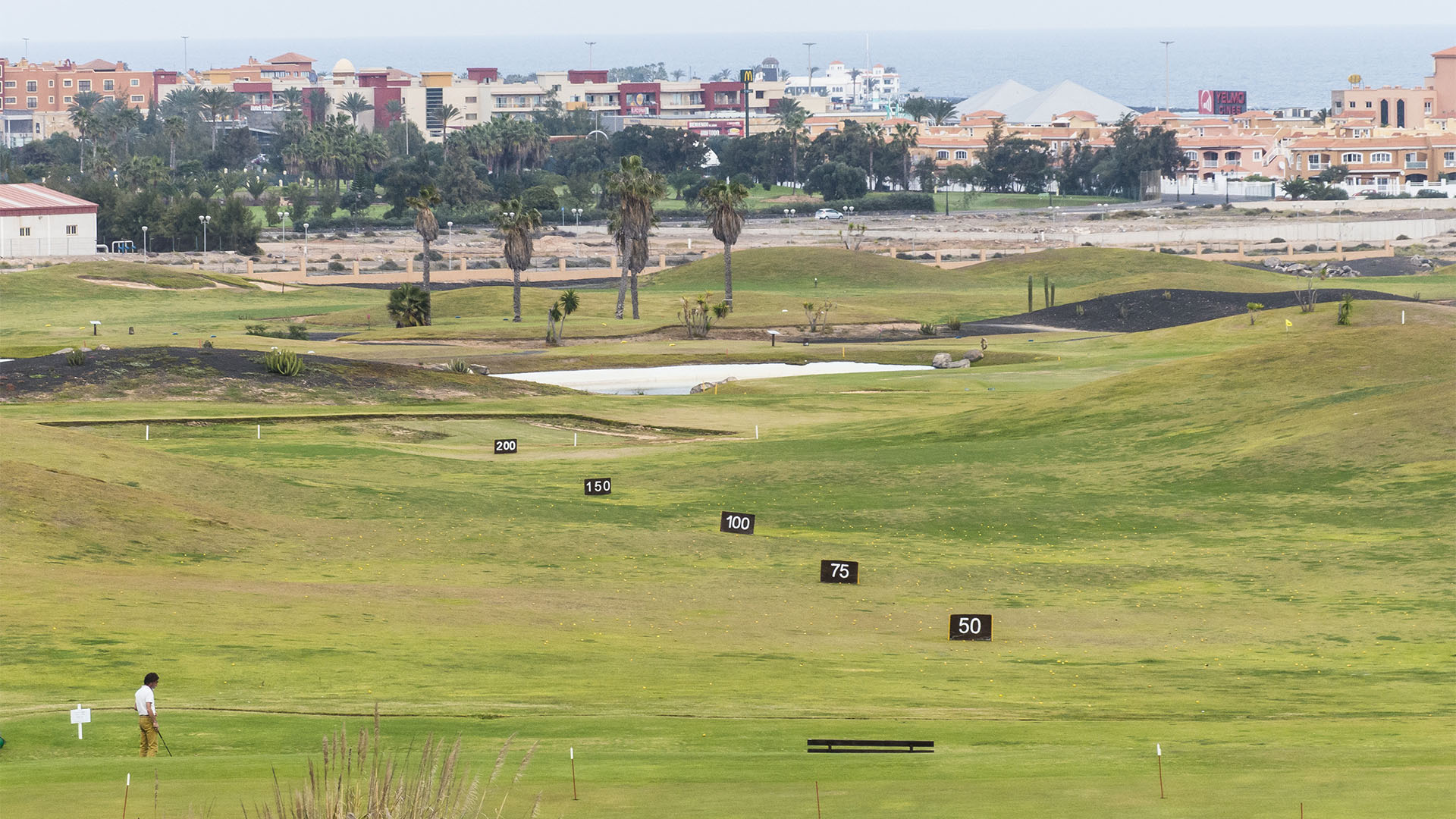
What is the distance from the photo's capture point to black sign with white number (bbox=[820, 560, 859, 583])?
119 ft

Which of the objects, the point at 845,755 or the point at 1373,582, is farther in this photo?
the point at 1373,582

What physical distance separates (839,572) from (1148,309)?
278 ft

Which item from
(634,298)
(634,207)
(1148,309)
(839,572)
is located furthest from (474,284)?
(839,572)

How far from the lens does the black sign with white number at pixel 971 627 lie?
102 feet

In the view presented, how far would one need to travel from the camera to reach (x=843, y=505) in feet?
152

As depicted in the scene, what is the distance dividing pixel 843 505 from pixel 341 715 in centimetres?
2479

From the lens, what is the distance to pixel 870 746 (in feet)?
68.1

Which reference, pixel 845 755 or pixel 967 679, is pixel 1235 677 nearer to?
pixel 967 679

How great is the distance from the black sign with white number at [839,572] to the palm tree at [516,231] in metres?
82.0

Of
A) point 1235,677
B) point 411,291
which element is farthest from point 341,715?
point 411,291

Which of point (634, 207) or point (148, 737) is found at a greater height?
point (634, 207)

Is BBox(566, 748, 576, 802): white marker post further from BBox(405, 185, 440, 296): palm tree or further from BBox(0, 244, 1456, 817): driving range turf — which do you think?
BBox(405, 185, 440, 296): palm tree

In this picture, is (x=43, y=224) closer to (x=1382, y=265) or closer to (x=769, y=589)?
(x=1382, y=265)

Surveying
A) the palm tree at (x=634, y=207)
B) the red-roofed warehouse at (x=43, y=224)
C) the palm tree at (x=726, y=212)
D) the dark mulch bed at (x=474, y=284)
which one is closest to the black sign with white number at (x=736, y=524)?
the palm tree at (x=634, y=207)
